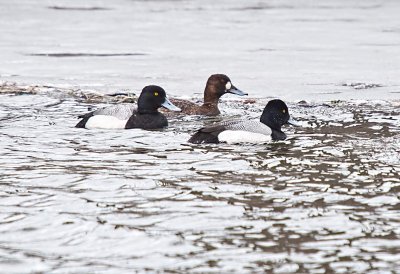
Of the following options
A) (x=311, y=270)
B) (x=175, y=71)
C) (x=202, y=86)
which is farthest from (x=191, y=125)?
(x=311, y=270)

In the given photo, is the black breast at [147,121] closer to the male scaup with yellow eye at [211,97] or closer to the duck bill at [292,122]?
the male scaup with yellow eye at [211,97]

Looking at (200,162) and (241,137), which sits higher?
(241,137)

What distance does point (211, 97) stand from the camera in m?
12.7

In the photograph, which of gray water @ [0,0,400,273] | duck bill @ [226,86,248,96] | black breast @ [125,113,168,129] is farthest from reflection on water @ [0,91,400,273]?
duck bill @ [226,86,248,96]

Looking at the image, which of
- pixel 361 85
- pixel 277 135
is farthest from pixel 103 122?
pixel 361 85

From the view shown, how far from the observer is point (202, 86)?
564 inches

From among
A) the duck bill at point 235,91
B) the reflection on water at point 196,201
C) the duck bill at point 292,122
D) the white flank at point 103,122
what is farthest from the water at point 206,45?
the reflection on water at point 196,201

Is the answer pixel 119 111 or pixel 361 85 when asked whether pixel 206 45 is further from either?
pixel 119 111

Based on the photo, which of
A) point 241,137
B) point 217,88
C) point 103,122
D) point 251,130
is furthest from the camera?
point 217,88

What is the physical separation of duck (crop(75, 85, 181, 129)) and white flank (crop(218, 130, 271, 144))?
158cm

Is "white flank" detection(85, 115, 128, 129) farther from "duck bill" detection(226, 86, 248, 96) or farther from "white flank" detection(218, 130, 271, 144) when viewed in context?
"duck bill" detection(226, 86, 248, 96)

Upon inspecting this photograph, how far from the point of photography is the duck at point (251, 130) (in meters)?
9.78

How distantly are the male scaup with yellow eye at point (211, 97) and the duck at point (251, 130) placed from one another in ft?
5.74

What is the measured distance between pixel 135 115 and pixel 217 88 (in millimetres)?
1859
